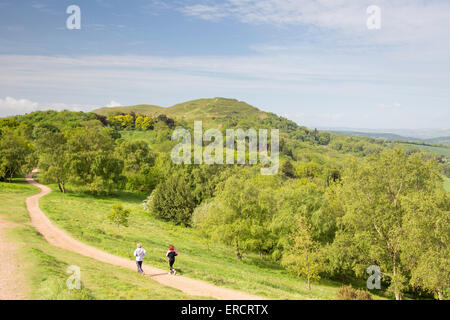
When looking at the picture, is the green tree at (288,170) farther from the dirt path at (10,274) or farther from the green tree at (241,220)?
the dirt path at (10,274)

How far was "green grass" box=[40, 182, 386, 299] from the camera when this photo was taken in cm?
2323

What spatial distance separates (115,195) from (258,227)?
4894cm

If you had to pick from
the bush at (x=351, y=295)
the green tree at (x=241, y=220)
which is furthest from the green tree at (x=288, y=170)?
the bush at (x=351, y=295)

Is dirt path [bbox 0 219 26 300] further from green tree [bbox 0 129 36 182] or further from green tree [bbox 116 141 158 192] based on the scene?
green tree [bbox 116 141 158 192]

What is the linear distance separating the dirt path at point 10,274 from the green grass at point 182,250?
737 cm

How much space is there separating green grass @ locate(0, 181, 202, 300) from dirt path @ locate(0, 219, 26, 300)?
34 centimetres

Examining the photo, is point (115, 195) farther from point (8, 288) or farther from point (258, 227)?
point (8, 288)

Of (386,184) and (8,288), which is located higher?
(386,184)

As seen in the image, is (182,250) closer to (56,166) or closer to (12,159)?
(56,166)

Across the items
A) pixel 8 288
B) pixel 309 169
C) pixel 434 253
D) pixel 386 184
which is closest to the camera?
pixel 8 288

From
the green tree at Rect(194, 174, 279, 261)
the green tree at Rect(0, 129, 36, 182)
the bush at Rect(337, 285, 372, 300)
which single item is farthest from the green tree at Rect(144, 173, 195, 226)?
the bush at Rect(337, 285, 372, 300)

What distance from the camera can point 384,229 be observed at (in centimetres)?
3578
